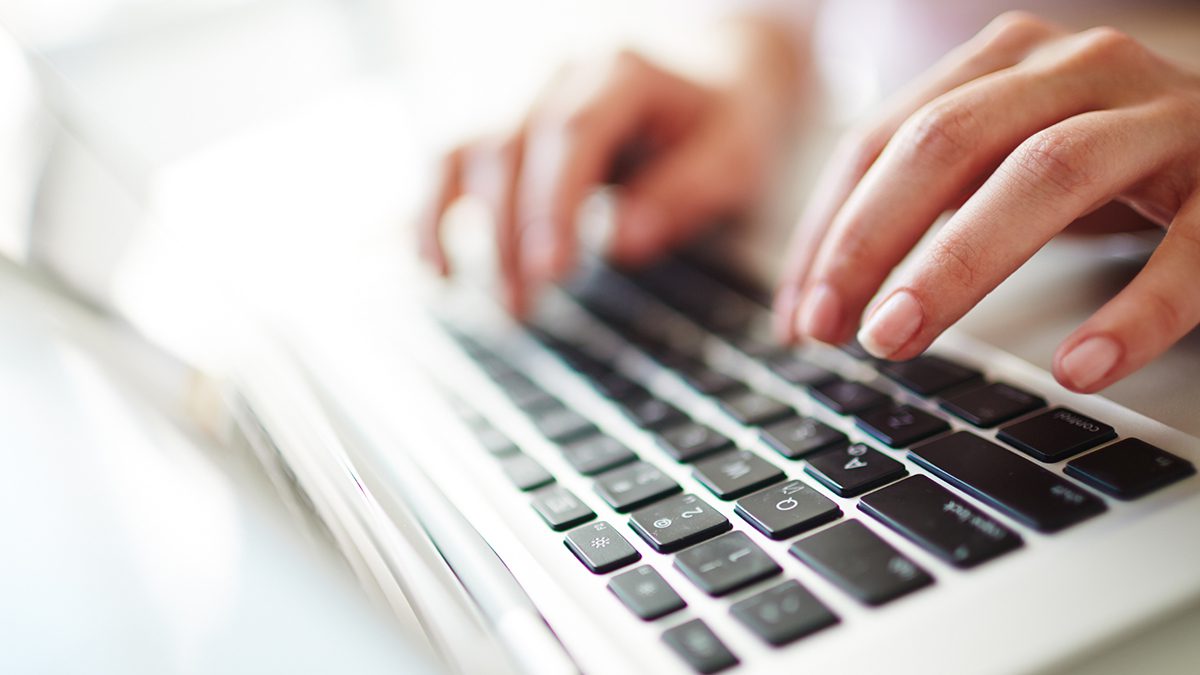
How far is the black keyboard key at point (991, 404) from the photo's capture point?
0.33 m

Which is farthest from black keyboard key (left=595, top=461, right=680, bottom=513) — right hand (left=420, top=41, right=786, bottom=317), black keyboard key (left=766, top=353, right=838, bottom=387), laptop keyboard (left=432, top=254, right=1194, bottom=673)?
right hand (left=420, top=41, right=786, bottom=317)

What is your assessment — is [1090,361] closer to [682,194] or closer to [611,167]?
[682,194]

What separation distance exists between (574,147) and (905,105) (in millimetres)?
255

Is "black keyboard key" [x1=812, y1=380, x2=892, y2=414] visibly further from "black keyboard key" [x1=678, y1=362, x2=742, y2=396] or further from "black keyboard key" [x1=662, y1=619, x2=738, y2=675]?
"black keyboard key" [x1=662, y1=619, x2=738, y2=675]

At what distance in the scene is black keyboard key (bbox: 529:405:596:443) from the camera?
0.40 metres

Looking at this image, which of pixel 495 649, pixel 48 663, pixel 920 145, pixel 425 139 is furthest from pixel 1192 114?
pixel 425 139

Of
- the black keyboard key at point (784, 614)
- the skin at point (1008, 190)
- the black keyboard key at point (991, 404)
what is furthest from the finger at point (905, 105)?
the black keyboard key at point (784, 614)

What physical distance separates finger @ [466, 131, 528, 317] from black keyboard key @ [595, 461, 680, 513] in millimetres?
251

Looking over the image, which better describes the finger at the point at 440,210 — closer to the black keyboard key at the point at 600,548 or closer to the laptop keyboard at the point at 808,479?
the laptop keyboard at the point at 808,479

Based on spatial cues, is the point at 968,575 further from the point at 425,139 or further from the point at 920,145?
the point at 425,139

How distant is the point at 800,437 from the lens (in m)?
0.35

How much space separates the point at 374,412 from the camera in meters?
0.46

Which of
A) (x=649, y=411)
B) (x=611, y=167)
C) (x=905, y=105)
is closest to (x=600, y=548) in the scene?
(x=649, y=411)

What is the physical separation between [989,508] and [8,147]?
0.46m
